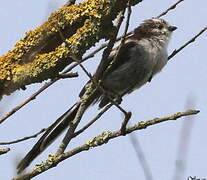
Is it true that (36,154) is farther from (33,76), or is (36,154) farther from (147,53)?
(147,53)

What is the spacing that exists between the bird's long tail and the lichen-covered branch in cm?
62

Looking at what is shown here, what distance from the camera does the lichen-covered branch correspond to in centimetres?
300

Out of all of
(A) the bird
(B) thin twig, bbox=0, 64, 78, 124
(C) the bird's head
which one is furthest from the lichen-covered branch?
(C) the bird's head

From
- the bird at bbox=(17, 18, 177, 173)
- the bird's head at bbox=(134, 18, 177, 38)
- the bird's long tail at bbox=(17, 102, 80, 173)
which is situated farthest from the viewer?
the bird's head at bbox=(134, 18, 177, 38)

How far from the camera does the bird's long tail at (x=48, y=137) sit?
340 centimetres

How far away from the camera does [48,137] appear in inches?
148

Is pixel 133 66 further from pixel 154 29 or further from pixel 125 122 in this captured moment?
pixel 125 122

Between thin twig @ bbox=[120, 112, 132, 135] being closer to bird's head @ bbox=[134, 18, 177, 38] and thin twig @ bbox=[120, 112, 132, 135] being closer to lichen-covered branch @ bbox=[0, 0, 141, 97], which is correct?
lichen-covered branch @ bbox=[0, 0, 141, 97]

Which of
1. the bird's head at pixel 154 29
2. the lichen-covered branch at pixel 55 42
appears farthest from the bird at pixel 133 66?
the lichen-covered branch at pixel 55 42

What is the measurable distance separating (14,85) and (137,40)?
2.43m

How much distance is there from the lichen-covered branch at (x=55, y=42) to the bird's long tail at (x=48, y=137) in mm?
616

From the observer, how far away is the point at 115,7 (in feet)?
10.2

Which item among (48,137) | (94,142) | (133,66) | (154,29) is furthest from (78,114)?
(154,29)

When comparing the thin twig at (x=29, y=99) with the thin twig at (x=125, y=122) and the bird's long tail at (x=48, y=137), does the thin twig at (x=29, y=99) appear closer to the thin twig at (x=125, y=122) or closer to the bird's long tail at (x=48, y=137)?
the thin twig at (x=125, y=122)
